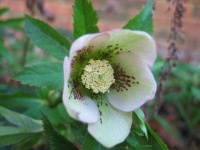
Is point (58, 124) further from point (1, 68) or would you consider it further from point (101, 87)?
point (1, 68)

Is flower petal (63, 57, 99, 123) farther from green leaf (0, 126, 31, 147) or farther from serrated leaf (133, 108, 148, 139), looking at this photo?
green leaf (0, 126, 31, 147)

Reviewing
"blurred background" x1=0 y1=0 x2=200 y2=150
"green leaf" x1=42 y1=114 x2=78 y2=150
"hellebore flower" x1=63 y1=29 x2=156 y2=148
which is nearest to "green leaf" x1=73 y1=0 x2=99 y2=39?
"hellebore flower" x1=63 y1=29 x2=156 y2=148

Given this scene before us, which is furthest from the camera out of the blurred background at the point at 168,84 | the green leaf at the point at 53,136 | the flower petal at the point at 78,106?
the blurred background at the point at 168,84

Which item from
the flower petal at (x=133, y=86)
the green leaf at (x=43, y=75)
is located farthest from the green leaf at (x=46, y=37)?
the flower petal at (x=133, y=86)

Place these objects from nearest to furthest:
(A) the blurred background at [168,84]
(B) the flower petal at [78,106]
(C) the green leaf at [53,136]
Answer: (B) the flower petal at [78,106], (C) the green leaf at [53,136], (A) the blurred background at [168,84]

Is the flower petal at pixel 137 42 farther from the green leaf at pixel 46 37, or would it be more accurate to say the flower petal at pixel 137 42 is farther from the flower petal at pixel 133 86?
the green leaf at pixel 46 37

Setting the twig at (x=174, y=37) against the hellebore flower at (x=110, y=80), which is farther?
the twig at (x=174, y=37)
